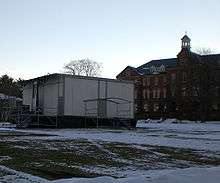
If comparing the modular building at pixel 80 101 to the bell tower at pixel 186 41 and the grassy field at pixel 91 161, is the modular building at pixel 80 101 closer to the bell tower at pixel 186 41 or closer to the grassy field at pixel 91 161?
the grassy field at pixel 91 161

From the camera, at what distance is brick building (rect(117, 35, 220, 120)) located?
8256cm

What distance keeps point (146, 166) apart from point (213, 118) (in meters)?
79.5

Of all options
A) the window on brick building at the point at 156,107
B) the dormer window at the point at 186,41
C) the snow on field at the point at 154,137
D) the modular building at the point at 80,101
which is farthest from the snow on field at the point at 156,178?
the dormer window at the point at 186,41

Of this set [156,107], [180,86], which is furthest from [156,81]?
[180,86]

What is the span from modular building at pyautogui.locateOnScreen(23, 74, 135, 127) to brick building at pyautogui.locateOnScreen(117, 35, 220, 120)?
33.5 meters

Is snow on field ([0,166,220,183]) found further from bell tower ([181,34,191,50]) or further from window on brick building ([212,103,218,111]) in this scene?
bell tower ([181,34,191,50])

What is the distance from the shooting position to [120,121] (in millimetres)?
42781

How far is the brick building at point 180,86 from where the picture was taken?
82.6m

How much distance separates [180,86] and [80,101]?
191ft

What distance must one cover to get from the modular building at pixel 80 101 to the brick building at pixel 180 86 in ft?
110

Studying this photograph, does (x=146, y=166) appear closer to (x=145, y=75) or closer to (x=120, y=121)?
(x=120, y=121)

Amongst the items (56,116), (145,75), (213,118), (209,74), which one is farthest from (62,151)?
(145,75)

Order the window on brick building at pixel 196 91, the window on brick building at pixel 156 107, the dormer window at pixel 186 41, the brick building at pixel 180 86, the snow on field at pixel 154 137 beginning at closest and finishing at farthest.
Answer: the snow on field at pixel 154 137 < the brick building at pixel 180 86 < the window on brick building at pixel 196 91 < the window on brick building at pixel 156 107 < the dormer window at pixel 186 41

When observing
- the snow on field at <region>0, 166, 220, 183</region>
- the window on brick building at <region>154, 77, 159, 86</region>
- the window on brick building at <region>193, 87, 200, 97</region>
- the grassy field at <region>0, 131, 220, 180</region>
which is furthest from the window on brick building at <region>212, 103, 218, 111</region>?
the snow on field at <region>0, 166, 220, 183</region>
